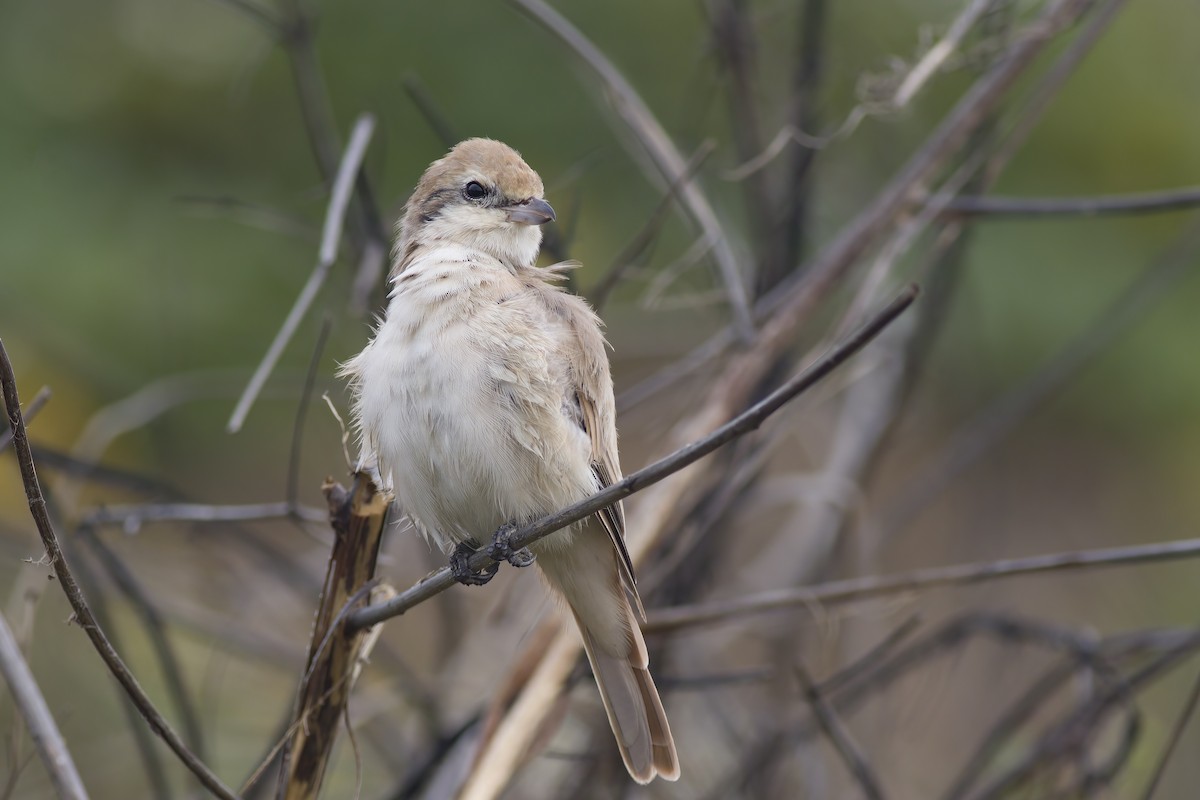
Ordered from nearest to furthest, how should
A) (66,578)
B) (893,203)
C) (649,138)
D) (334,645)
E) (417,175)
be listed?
1. (66,578)
2. (334,645)
3. (649,138)
4. (893,203)
5. (417,175)

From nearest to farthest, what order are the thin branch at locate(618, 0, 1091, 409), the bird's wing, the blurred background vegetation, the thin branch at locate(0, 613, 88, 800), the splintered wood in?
the thin branch at locate(0, 613, 88, 800) < the splintered wood < the bird's wing < the thin branch at locate(618, 0, 1091, 409) < the blurred background vegetation

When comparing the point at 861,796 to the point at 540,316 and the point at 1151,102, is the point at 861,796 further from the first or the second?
the point at 1151,102

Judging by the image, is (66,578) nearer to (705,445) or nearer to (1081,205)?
(705,445)

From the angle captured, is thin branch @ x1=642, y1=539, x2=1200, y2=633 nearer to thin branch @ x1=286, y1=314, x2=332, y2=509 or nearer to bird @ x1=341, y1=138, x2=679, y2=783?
bird @ x1=341, y1=138, x2=679, y2=783

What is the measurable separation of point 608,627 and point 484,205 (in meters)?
1.24

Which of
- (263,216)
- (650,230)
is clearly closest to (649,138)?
(650,230)

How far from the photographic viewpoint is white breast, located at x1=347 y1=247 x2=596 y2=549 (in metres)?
2.86

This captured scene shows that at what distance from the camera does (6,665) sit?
192cm

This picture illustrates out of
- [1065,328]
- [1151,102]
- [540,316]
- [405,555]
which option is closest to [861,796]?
[405,555]

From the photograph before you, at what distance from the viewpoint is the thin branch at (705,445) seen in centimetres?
163

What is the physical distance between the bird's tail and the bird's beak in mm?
898

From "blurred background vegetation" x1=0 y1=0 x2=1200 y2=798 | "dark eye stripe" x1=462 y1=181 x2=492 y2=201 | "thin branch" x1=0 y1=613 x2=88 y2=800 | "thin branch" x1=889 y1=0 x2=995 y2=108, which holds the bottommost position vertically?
"thin branch" x1=0 y1=613 x2=88 y2=800

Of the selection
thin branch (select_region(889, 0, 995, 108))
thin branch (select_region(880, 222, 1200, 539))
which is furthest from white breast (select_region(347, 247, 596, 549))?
thin branch (select_region(880, 222, 1200, 539))

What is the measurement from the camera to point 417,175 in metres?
6.61
